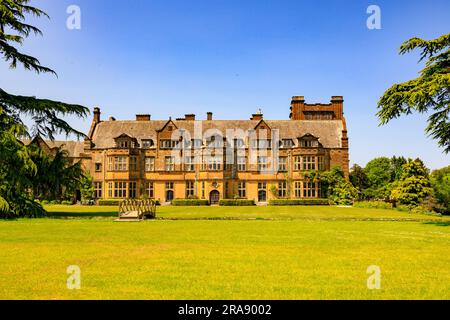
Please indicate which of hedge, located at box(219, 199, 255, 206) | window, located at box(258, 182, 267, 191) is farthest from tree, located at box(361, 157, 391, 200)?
hedge, located at box(219, 199, 255, 206)

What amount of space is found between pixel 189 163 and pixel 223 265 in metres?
44.2

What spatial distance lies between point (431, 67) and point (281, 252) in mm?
15255

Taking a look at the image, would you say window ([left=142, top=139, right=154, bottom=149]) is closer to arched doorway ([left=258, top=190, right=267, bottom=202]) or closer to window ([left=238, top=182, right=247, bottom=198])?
window ([left=238, top=182, right=247, bottom=198])

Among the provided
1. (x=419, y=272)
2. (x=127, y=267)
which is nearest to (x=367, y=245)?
(x=419, y=272)

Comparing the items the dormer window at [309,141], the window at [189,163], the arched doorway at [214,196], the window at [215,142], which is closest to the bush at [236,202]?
the arched doorway at [214,196]

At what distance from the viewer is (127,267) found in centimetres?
919

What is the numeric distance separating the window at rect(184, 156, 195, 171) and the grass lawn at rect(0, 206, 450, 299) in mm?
37689

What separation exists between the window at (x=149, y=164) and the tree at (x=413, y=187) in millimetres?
29760

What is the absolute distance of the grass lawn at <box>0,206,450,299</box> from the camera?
7109 mm

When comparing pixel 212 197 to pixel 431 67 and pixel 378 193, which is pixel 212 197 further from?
pixel 431 67

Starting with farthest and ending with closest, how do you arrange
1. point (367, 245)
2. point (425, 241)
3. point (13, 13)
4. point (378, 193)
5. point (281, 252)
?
point (378, 193), point (13, 13), point (425, 241), point (367, 245), point (281, 252)

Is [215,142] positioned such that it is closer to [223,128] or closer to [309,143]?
[223,128]

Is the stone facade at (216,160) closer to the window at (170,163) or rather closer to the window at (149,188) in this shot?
the window at (149,188)

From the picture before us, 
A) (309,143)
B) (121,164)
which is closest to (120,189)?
(121,164)
